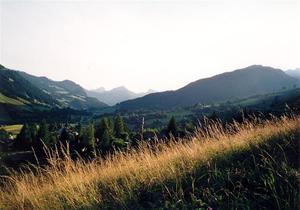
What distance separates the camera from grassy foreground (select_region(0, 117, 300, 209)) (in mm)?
4727

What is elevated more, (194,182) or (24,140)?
(194,182)

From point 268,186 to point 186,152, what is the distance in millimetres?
2115

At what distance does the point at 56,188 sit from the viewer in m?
6.63

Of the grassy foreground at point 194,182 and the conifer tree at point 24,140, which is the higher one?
the grassy foreground at point 194,182

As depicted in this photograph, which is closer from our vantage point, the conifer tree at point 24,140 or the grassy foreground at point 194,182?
the grassy foreground at point 194,182

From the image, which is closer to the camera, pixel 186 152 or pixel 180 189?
pixel 180 189

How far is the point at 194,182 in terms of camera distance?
542 cm

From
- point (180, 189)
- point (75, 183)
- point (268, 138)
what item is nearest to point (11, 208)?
point (75, 183)

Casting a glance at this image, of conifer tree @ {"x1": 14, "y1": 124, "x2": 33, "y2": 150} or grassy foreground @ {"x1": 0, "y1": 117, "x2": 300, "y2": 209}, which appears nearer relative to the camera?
grassy foreground @ {"x1": 0, "y1": 117, "x2": 300, "y2": 209}

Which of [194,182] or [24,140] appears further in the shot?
[24,140]

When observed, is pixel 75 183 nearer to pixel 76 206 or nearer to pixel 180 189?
pixel 76 206

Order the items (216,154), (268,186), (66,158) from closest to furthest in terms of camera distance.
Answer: (268,186), (216,154), (66,158)

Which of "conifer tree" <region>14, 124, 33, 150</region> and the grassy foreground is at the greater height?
the grassy foreground

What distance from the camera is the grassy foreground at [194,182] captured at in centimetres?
473
